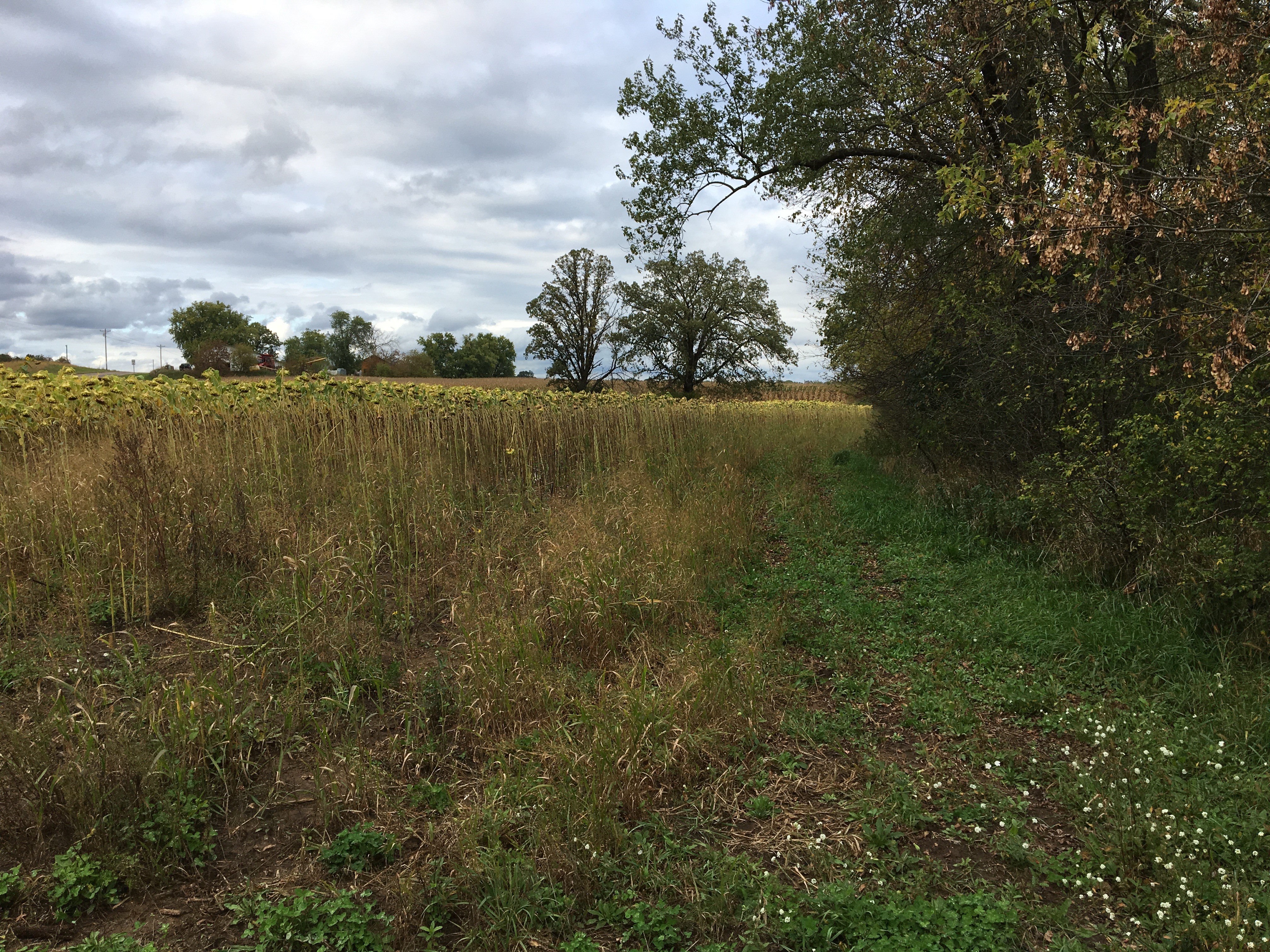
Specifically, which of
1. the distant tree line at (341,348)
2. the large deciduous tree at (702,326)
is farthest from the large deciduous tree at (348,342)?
the large deciduous tree at (702,326)

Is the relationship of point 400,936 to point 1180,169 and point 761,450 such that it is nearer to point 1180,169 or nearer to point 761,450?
point 1180,169

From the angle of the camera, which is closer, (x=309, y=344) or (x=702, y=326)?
(x=702, y=326)

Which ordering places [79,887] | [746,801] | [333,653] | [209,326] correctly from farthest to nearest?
[209,326] → [333,653] → [746,801] → [79,887]

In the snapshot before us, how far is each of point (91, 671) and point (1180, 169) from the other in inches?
295

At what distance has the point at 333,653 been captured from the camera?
3936mm

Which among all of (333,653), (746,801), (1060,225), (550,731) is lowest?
(746,801)

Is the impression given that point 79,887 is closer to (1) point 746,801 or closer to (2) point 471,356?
(1) point 746,801

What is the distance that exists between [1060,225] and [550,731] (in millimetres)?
4379

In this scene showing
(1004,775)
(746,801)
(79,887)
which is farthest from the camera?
(1004,775)

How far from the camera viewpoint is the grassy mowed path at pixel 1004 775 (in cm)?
239

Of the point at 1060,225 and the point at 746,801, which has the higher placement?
the point at 1060,225

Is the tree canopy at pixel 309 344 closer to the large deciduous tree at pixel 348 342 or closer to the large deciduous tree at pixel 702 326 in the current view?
the large deciduous tree at pixel 348 342

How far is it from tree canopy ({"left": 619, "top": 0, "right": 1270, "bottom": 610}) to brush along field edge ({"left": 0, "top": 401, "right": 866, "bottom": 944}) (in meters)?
3.19

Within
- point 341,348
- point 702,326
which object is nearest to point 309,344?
point 341,348
